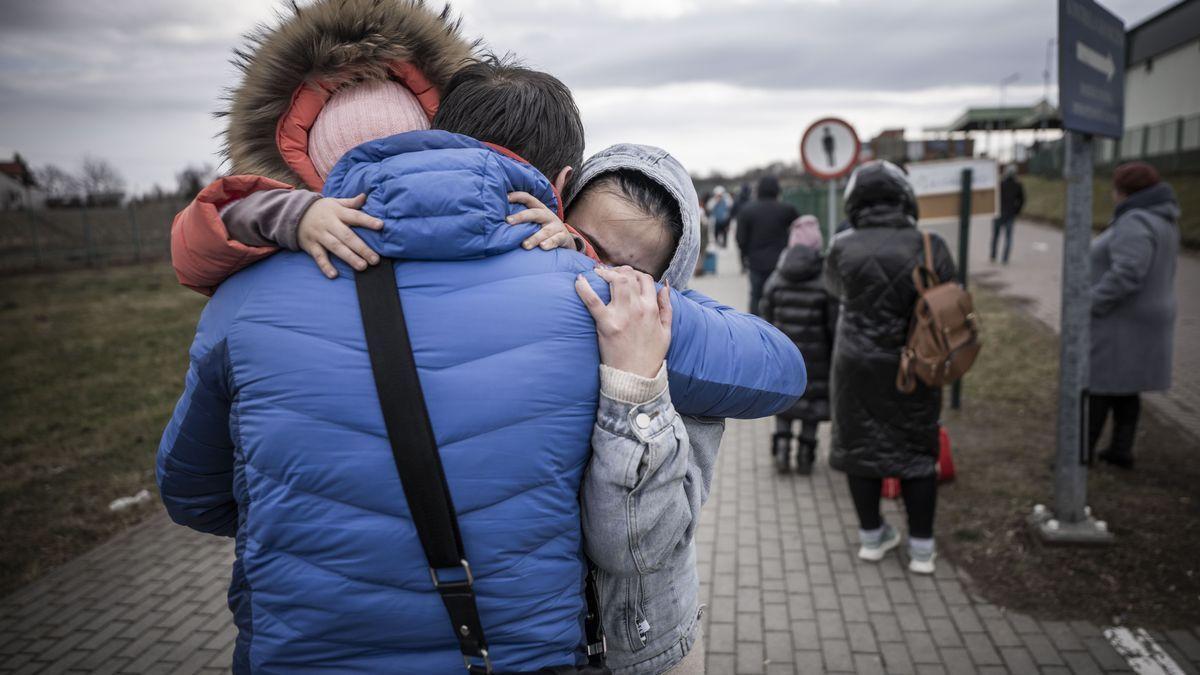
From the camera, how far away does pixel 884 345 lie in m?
3.86

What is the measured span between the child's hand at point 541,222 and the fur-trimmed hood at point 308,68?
51 cm

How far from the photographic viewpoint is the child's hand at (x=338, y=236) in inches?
43.3

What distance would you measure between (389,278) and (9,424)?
8610 millimetres

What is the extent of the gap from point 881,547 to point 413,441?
12.3 feet

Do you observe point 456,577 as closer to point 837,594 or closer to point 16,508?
point 837,594

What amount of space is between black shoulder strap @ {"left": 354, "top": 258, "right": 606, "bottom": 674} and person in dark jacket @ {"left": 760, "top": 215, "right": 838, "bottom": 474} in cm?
421

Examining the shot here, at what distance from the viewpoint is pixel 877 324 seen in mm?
3873

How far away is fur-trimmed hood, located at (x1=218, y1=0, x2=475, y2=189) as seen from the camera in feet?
4.97

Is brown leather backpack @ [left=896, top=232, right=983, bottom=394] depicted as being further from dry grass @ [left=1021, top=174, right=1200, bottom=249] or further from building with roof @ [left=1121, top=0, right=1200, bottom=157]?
building with roof @ [left=1121, top=0, right=1200, bottom=157]

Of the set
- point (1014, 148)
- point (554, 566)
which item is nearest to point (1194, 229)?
point (554, 566)

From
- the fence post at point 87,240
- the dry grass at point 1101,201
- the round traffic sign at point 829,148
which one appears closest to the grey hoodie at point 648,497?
the round traffic sign at point 829,148

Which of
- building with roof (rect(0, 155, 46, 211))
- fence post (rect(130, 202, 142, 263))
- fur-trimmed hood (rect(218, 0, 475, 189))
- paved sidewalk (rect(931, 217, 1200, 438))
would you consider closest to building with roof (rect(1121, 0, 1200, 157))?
paved sidewalk (rect(931, 217, 1200, 438))

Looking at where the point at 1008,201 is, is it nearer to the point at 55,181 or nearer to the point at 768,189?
the point at 768,189

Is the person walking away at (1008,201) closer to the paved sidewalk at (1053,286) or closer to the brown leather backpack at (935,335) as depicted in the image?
the paved sidewalk at (1053,286)
